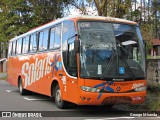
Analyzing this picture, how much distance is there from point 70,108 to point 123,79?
2570 mm

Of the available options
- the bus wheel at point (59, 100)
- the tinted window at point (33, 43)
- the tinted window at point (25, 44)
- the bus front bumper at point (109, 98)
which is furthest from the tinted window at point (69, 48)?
the tinted window at point (25, 44)

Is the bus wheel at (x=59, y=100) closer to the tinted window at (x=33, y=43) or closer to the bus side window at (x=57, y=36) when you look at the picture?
the bus side window at (x=57, y=36)

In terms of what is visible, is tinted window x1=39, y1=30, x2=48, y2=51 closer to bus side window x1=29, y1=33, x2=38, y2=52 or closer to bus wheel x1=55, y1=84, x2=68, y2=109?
bus side window x1=29, y1=33, x2=38, y2=52

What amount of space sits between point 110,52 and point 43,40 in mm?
4230

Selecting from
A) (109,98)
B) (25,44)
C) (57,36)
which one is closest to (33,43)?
(25,44)

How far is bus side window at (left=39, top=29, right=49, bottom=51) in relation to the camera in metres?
12.9

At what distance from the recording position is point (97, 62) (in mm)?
9570

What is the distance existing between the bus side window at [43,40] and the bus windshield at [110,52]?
3.17 metres

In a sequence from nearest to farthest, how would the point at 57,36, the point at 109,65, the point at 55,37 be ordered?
the point at 109,65 → the point at 57,36 → the point at 55,37

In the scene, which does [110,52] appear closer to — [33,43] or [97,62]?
[97,62]

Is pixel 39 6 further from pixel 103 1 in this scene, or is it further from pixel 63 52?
pixel 63 52

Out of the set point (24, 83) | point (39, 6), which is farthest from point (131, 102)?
point (39, 6)

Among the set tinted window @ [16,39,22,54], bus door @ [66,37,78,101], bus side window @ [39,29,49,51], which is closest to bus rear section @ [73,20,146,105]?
bus door @ [66,37,78,101]

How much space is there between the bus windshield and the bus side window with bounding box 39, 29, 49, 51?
317cm
